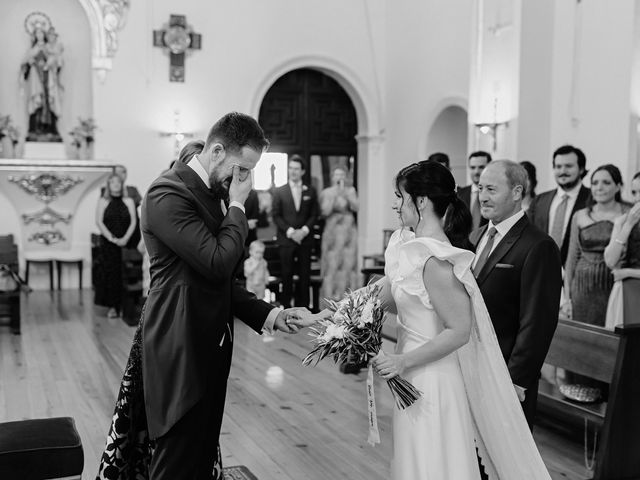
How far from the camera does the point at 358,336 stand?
2.39m

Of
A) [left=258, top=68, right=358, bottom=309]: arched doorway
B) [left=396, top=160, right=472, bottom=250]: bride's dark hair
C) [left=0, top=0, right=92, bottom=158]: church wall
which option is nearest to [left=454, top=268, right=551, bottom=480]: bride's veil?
[left=396, top=160, right=472, bottom=250]: bride's dark hair

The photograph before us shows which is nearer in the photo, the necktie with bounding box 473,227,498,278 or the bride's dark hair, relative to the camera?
the bride's dark hair

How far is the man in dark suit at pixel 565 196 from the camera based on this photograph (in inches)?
218

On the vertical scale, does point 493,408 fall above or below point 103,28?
below

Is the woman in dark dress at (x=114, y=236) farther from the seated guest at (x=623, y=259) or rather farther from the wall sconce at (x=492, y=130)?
the seated guest at (x=623, y=259)

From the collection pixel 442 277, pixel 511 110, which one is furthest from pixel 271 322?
pixel 511 110

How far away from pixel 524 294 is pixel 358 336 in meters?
0.86

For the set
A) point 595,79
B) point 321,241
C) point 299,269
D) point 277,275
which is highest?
point 595,79

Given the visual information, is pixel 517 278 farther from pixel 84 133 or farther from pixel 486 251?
pixel 84 133

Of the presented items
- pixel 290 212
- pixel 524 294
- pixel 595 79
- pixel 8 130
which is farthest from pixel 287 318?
pixel 8 130

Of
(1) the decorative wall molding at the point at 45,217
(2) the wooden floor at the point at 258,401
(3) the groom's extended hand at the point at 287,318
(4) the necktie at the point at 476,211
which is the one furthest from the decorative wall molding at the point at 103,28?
(3) the groom's extended hand at the point at 287,318

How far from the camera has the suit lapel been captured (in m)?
3.02

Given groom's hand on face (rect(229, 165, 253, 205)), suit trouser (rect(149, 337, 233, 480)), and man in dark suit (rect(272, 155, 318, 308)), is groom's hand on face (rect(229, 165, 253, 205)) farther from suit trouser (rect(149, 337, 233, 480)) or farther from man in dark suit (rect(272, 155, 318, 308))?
man in dark suit (rect(272, 155, 318, 308))

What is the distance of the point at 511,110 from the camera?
347 inches
